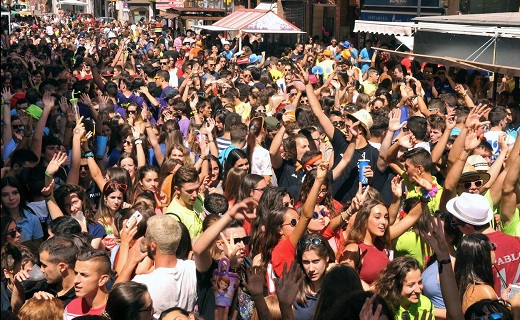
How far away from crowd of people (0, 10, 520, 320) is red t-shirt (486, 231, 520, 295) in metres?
0.01

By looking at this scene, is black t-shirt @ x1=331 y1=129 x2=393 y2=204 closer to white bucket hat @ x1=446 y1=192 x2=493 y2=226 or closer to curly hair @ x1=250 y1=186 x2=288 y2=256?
curly hair @ x1=250 y1=186 x2=288 y2=256

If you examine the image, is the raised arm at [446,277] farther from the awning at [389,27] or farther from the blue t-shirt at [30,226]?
the awning at [389,27]

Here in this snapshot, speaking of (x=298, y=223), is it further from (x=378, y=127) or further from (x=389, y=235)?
(x=378, y=127)

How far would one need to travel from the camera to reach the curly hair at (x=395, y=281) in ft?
17.3

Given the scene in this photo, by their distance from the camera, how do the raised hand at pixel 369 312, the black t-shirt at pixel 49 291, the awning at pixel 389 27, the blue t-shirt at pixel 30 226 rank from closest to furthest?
1. the raised hand at pixel 369 312
2. the black t-shirt at pixel 49 291
3. the blue t-shirt at pixel 30 226
4. the awning at pixel 389 27

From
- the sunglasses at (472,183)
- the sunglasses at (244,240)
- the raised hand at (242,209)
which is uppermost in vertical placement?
the raised hand at (242,209)

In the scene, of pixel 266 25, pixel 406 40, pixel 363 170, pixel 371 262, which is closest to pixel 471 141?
pixel 363 170

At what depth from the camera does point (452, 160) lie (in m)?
7.39

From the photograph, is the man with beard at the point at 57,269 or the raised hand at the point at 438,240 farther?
the man with beard at the point at 57,269

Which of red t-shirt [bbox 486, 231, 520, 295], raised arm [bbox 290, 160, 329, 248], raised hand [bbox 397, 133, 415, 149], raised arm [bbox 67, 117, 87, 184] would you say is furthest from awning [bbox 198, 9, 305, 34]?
red t-shirt [bbox 486, 231, 520, 295]

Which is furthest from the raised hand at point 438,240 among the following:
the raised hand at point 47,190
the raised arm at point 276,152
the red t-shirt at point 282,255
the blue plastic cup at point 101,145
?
the blue plastic cup at point 101,145

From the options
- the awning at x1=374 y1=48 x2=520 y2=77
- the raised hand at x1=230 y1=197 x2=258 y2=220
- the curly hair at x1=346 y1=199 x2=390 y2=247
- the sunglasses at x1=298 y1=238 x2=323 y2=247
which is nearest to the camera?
the raised hand at x1=230 y1=197 x2=258 y2=220

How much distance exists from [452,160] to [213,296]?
2.81 metres

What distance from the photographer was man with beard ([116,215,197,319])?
5.21 meters
